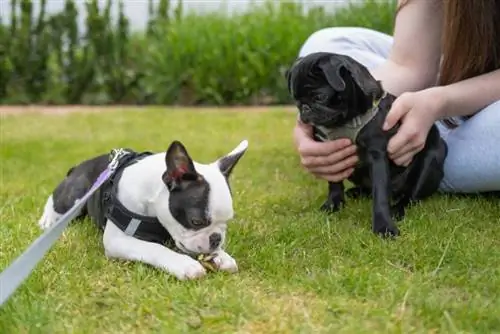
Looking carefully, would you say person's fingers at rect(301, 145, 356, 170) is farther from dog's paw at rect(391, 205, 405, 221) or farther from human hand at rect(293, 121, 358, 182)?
dog's paw at rect(391, 205, 405, 221)

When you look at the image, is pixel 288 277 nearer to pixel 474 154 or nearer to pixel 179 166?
pixel 179 166

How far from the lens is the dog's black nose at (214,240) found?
8.28 ft

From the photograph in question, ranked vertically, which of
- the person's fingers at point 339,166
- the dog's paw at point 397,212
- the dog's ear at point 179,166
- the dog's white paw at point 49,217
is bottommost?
the dog's white paw at point 49,217

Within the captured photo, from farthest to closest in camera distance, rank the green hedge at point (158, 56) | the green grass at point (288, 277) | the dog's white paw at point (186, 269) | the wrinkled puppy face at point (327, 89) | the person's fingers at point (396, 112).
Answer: the green hedge at point (158, 56)
the person's fingers at point (396, 112)
the wrinkled puppy face at point (327, 89)
the dog's white paw at point (186, 269)
the green grass at point (288, 277)

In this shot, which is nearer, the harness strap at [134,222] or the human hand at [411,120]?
the harness strap at [134,222]

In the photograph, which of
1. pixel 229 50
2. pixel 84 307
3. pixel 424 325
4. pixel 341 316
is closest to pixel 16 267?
pixel 84 307

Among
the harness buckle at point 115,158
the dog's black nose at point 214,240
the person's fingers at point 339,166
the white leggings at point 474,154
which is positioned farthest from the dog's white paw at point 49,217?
the white leggings at point 474,154

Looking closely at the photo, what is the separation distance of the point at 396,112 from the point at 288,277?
92cm

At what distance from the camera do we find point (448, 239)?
2.88 meters

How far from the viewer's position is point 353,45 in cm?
408

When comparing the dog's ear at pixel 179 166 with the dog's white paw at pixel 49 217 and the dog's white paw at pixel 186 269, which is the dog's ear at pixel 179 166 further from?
the dog's white paw at pixel 49 217

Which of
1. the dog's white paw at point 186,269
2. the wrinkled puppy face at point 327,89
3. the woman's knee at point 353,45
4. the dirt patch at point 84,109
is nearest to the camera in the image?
the dog's white paw at point 186,269

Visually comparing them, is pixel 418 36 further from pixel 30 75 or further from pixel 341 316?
pixel 30 75

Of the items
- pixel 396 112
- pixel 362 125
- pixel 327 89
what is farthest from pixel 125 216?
pixel 396 112
